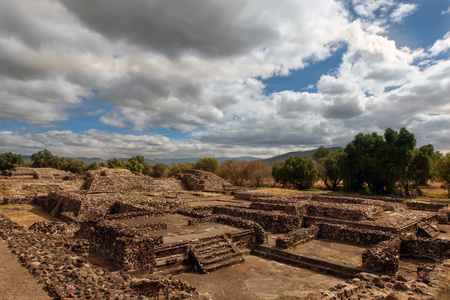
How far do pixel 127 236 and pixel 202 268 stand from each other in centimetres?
286

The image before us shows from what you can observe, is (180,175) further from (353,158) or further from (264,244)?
(264,244)

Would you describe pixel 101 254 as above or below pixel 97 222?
below

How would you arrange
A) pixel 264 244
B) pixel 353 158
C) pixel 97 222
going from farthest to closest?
pixel 353 158 < pixel 264 244 < pixel 97 222

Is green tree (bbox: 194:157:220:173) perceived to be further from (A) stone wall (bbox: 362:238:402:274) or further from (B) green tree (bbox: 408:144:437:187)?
(A) stone wall (bbox: 362:238:402:274)

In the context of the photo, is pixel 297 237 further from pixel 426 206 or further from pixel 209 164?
pixel 209 164

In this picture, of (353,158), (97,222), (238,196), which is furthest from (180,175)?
(97,222)

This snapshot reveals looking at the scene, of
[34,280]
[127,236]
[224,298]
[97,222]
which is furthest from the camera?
[97,222]

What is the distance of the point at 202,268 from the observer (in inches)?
347

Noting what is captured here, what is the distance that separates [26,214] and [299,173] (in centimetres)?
3995

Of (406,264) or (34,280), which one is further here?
(406,264)

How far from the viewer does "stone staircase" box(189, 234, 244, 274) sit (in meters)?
9.05

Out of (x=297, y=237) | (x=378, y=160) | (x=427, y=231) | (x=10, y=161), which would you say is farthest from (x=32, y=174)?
(x=378, y=160)

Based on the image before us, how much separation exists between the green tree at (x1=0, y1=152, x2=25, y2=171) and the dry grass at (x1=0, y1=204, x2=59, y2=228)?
64877mm

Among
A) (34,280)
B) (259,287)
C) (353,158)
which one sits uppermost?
(353,158)
